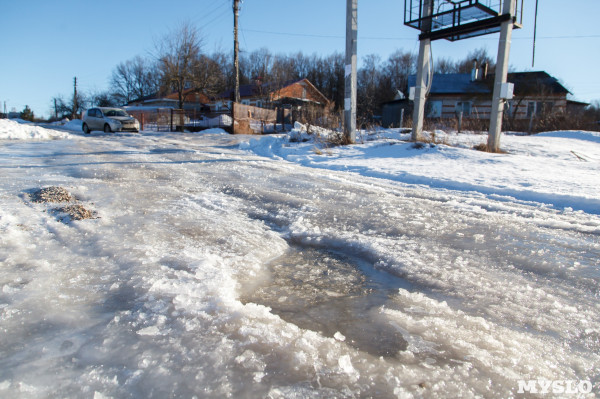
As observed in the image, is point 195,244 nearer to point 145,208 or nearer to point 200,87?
point 145,208

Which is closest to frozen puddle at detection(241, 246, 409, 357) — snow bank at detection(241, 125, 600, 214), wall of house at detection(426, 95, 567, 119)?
snow bank at detection(241, 125, 600, 214)

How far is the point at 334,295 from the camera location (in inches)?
76.6

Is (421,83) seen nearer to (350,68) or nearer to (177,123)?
(350,68)

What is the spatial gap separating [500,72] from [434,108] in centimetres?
2373

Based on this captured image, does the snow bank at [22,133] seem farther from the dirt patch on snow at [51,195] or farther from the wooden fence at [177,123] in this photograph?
the dirt patch on snow at [51,195]

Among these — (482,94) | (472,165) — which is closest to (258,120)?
(472,165)

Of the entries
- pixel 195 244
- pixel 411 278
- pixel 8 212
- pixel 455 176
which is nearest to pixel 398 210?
pixel 411 278

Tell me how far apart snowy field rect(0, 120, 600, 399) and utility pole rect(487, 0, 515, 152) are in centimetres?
596

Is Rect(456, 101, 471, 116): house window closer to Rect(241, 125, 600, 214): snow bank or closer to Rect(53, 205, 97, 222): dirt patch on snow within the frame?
Rect(241, 125, 600, 214): snow bank

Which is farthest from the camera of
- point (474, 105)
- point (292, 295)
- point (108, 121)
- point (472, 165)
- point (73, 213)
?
point (474, 105)

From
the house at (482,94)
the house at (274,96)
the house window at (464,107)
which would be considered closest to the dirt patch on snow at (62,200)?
the house at (274,96)

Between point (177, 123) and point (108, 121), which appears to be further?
point (177, 123)

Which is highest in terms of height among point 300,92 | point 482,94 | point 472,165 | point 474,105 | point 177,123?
point 300,92

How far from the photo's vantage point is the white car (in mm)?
18391
